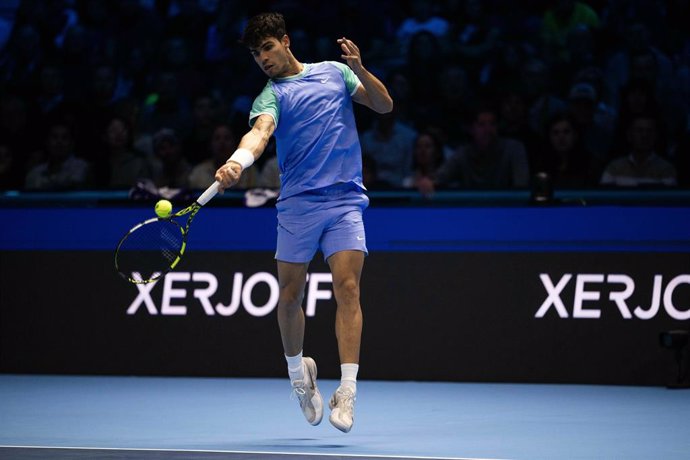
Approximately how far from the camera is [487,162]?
9930 mm

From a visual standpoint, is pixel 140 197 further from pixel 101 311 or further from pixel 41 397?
pixel 41 397

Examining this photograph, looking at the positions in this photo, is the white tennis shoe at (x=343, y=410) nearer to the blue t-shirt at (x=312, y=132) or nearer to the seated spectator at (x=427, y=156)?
the blue t-shirt at (x=312, y=132)

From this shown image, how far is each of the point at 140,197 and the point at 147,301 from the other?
0.76 m

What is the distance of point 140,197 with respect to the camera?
8922 mm

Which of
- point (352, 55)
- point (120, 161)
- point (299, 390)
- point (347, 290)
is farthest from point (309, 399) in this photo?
point (120, 161)

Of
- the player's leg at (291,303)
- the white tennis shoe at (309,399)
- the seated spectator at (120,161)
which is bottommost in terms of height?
the white tennis shoe at (309,399)

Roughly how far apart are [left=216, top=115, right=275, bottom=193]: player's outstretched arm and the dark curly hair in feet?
1.16

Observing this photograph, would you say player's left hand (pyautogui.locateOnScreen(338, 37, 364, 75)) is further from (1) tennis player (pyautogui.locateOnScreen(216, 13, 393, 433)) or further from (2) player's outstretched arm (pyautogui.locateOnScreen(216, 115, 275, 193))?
(2) player's outstretched arm (pyautogui.locateOnScreen(216, 115, 275, 193))

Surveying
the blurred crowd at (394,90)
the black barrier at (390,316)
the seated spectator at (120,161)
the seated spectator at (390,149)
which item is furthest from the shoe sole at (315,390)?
the seated spectator at (120,161)

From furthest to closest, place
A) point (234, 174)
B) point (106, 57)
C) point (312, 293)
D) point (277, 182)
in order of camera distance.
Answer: point (106, 57) → point (277, 182) → point (312, 293) → point (234, 174)

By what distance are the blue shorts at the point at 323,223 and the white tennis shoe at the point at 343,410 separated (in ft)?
2.24

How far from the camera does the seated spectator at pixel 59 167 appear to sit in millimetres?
10789

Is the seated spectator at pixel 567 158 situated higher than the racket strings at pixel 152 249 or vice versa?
the seated spectator at pixel 567 158

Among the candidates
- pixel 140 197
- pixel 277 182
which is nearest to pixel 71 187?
pixel 140 197
